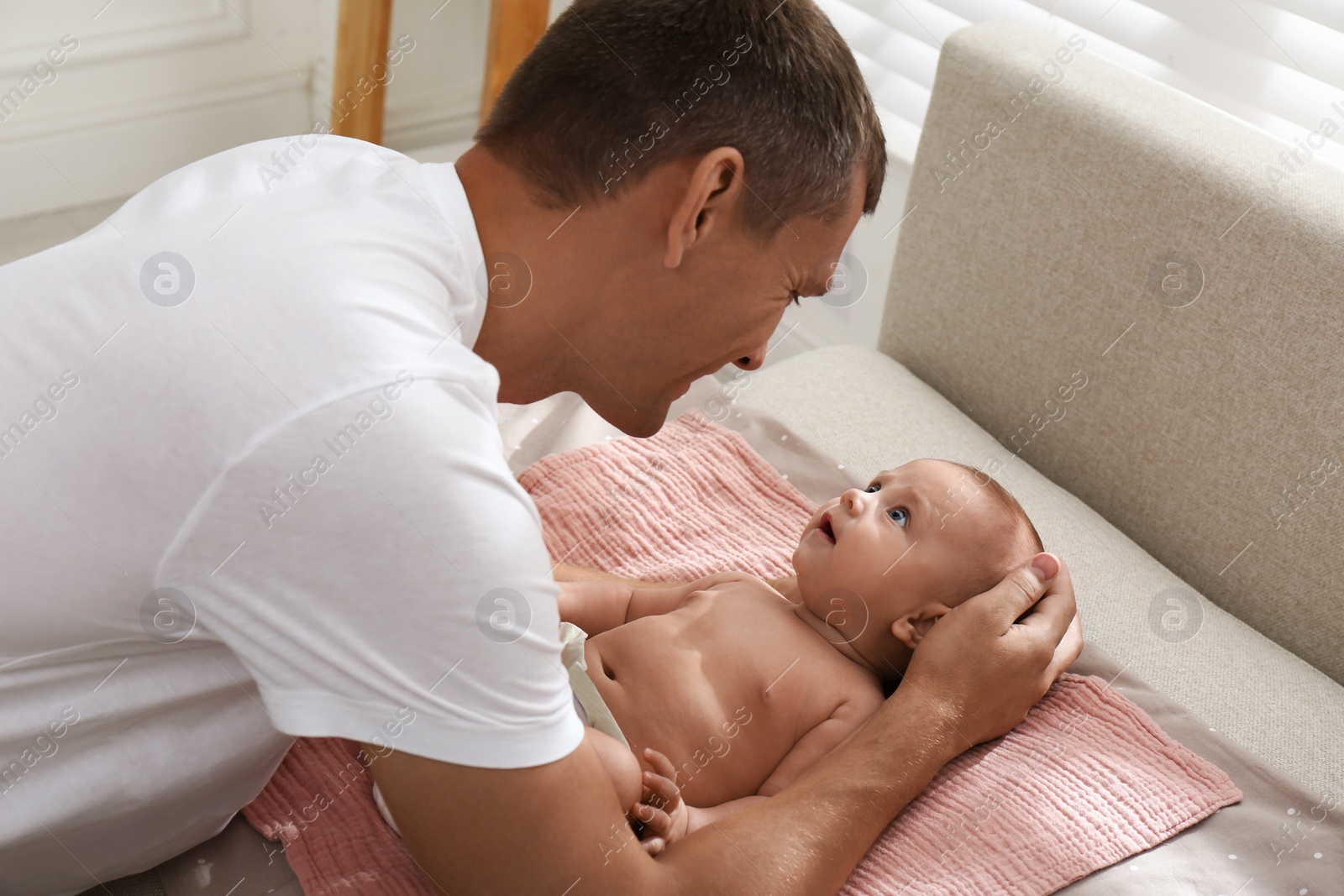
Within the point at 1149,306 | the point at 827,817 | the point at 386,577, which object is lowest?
the point at 827,817

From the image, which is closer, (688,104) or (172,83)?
(688,104)

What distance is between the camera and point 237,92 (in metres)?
3.04

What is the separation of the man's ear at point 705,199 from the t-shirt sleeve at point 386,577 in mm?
263

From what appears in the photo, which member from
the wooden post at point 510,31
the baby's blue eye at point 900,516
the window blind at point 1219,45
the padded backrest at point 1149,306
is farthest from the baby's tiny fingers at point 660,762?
the wooden post at point 510,31

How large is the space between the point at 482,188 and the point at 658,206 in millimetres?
155

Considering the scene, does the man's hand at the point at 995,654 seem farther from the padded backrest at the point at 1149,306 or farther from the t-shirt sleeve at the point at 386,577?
the t-shirt sleeve at the point at 386,577

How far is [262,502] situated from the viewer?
80 centimetres

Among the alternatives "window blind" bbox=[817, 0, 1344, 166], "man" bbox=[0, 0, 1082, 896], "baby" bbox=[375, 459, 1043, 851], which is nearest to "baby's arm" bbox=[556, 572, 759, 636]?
"baby" bbox=[375, 459, 1043, 851]

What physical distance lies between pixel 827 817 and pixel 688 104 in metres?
0.65

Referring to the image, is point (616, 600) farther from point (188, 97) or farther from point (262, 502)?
point (188, 97)

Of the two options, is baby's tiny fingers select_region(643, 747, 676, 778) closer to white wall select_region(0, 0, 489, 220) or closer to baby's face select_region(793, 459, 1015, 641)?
baby's face select_region(793, 459, 1015, 641)

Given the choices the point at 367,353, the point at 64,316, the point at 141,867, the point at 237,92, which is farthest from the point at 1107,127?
the point at 237,92

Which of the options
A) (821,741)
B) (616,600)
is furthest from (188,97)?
(821,741)

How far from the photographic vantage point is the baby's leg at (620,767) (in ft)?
3.51
